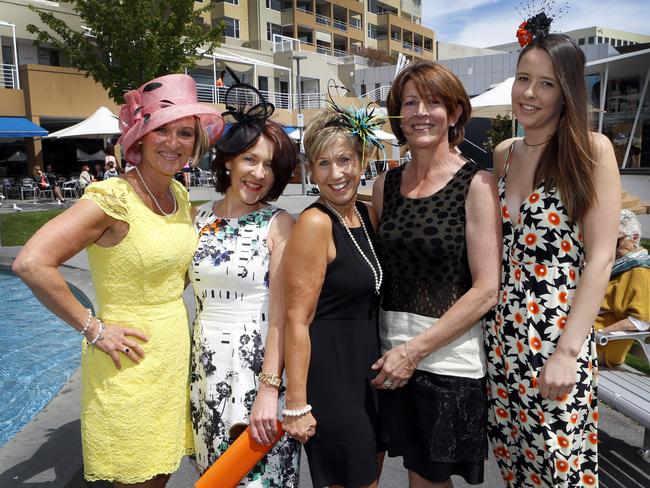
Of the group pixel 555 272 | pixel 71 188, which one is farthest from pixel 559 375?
pixel 71 188

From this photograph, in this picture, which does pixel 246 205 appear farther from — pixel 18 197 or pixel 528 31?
pixel 18 197

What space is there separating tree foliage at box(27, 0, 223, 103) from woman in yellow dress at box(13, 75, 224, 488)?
16.8 m

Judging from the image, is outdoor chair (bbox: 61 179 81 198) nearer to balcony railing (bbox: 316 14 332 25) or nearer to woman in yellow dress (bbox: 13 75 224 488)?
woman in yellow dress (bbox: 13 75 224 488)

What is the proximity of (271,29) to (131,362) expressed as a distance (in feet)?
149

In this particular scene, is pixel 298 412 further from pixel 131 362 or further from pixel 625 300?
pixel 625 300

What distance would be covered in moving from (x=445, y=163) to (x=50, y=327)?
22.6 ft

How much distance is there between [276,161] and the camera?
2289 mm

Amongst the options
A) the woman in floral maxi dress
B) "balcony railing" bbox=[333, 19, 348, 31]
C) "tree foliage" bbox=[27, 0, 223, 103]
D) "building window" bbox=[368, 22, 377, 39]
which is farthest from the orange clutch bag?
"building window" bbox=[368, 22, 377, 39]

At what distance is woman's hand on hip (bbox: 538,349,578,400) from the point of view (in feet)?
6.24

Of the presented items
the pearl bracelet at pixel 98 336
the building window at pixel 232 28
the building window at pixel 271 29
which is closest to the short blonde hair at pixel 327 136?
A: the pearl bracelet at pixel 98 336

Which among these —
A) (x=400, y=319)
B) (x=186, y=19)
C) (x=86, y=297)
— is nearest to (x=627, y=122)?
(x=186, y=19)

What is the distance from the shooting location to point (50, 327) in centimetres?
743

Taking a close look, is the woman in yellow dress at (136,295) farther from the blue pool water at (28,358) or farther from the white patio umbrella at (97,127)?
the white patio umbrella at (97,127)

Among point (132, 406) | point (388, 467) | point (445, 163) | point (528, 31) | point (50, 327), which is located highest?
point (528, 31)
